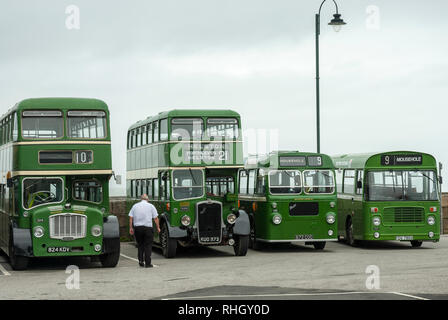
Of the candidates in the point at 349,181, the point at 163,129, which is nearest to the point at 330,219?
the point at 349,181

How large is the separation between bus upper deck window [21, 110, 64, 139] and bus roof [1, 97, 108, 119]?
14cm

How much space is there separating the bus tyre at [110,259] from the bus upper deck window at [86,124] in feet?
9.03

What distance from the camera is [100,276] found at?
19.9 m

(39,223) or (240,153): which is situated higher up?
(240,153)

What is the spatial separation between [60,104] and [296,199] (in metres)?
7.93

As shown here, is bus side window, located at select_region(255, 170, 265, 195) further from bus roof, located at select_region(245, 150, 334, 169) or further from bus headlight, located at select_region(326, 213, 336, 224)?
bus headlight, located at select_region(326, 213, 336, 224)

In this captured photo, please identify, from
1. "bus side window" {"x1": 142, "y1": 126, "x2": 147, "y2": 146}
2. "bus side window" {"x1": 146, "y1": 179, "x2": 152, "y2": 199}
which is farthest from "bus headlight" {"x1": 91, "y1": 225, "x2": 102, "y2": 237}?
"bus side window" {"x1": 142, "y1": 126, "x2": 147, "y2": 146}

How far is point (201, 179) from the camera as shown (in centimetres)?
2534

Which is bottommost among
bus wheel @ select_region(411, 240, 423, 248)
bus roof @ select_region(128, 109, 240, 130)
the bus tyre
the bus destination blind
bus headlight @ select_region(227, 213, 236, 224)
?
bus wheel @ select_region(411, 240, 423, 248)

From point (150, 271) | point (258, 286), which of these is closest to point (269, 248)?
point (150, 271)

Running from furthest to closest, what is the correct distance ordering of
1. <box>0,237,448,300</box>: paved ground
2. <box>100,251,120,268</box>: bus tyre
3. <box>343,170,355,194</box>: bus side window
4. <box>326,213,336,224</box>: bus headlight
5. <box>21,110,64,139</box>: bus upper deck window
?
1. <box>343,170,355,194</box>: bus side window
2. <box>326,213,336,224</box>: bus headlight
3. <box>100,251,120,268</box>: bus tyre
4. <box>21,110,64,139</box>: bus upper deck window
5. <box>0,237,448,300</box>: paved ground

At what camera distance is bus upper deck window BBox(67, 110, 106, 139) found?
73.1ft
